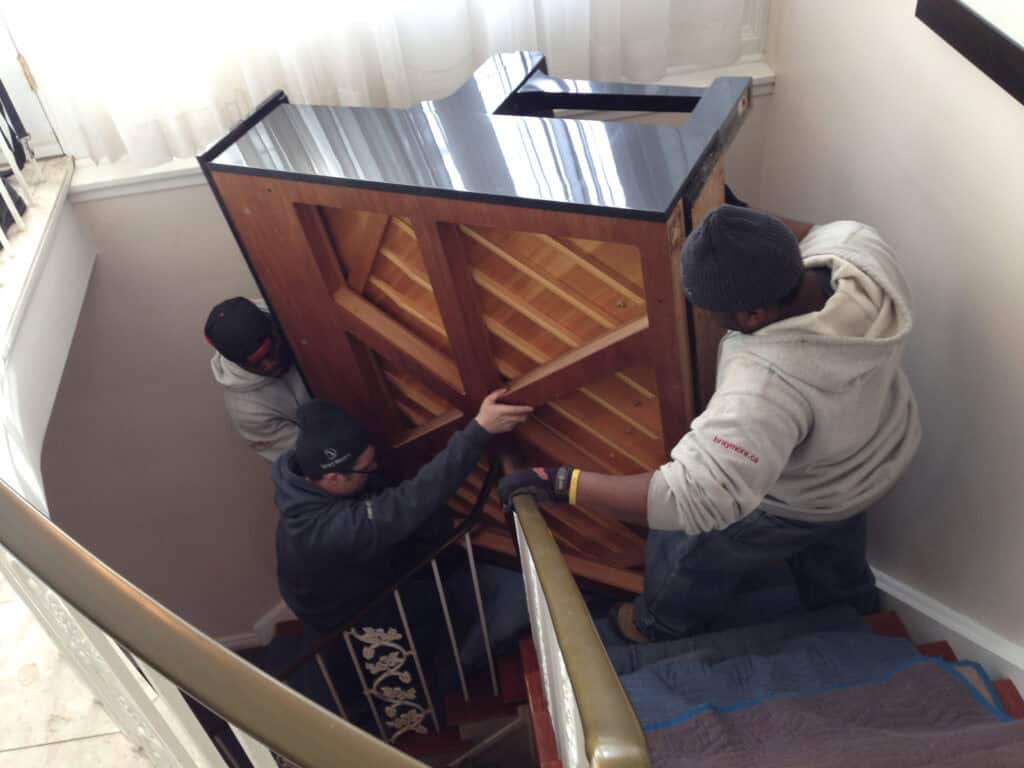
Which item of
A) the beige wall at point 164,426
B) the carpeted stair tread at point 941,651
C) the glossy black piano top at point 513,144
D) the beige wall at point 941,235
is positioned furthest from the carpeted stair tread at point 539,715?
the beige wall at point 164,426

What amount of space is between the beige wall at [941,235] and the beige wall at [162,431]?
193 centimetres

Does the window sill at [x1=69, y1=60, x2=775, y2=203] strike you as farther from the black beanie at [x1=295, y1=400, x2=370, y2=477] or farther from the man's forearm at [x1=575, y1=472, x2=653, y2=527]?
the man's forearm at [x1=575, y1=472, x2=653, y2=527]

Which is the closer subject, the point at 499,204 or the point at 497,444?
the point at 499,204

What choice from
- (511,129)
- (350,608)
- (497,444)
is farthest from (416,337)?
(350,608)

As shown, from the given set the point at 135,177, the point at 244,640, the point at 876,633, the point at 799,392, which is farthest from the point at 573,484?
the point at 244,640

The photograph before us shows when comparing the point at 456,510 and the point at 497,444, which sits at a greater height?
the point at 497,444

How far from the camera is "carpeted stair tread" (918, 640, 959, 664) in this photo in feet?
7.47

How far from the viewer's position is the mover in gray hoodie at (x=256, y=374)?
2562 millimetres

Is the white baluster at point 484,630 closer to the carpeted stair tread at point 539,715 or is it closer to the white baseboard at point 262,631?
the carpeted stair tread at point 539,715

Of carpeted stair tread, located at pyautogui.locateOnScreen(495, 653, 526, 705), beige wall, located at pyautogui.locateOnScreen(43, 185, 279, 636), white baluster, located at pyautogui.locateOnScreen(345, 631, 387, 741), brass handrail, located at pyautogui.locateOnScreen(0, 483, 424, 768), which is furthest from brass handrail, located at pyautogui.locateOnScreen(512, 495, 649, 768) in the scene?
beige wall, located at pyautogui.locateOnScreen(43, 185, 279, 636)

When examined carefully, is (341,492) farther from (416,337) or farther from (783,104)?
(783,104)

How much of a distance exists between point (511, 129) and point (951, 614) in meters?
1.70

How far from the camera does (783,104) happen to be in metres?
2.80

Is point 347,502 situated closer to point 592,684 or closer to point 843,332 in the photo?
point 843,332
